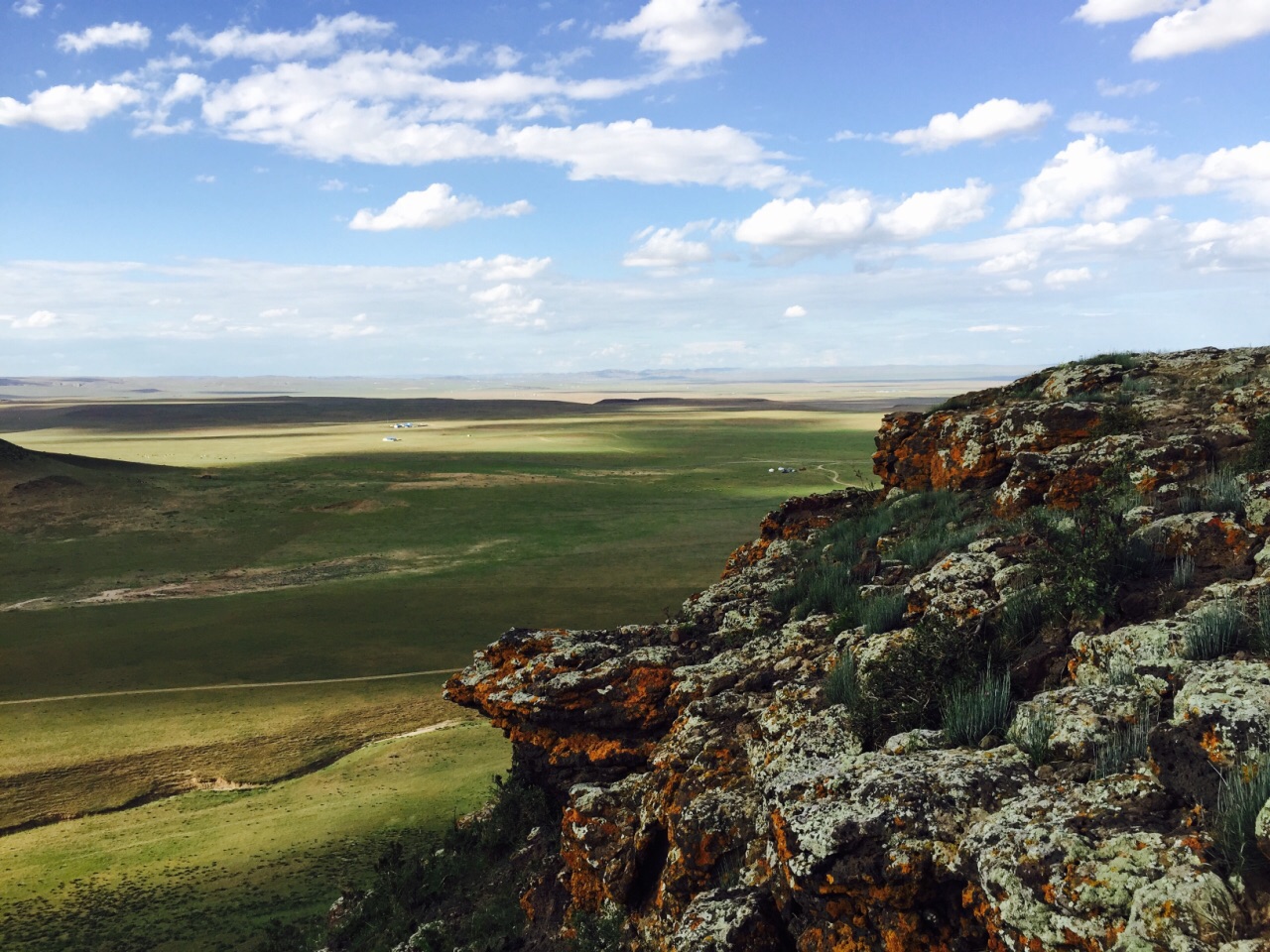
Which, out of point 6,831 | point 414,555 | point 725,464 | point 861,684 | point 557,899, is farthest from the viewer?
point 725,464

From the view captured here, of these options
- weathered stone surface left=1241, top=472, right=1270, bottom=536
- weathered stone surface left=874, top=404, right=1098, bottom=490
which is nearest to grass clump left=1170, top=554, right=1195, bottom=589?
weathered stone surface left=1241, top=472, right=1270, bottom=536

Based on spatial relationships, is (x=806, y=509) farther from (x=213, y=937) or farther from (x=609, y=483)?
(x=609, y=483)

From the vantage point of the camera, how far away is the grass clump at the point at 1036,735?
6.48 m

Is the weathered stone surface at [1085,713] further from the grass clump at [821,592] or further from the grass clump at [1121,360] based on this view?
the grass clump at [1121,360]

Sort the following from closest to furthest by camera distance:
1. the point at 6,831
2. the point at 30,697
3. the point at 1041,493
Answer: the point at 1041,493 < the point at 6,831 < the point at 30,697

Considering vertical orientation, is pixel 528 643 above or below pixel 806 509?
below

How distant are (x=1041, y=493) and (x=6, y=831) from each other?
68.3ft

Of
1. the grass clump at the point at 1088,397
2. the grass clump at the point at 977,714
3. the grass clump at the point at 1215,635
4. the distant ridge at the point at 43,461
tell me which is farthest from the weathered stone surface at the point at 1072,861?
the distant ridge at the point at 43,461

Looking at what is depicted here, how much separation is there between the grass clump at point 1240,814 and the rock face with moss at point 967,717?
2 centimetres

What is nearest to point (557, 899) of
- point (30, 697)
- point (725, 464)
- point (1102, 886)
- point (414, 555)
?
point (1102, 886)

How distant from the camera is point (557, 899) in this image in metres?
9.82

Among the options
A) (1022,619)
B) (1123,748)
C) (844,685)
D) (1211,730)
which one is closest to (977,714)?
(1123,748)

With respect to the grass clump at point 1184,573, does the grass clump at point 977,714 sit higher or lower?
lower

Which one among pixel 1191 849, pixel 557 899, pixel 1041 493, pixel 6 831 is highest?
pixel 1041 493
